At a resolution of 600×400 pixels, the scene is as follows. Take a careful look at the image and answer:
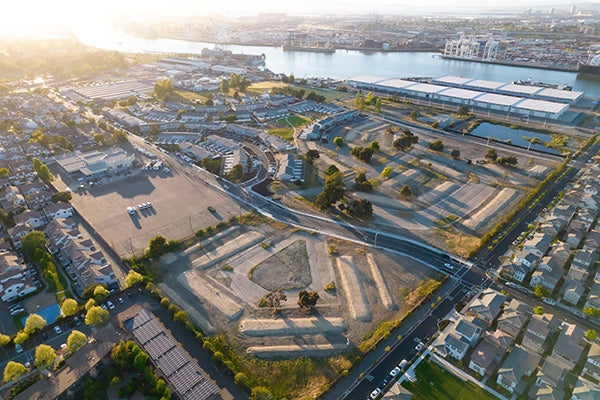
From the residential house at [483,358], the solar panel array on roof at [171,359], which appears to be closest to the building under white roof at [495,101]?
the residential house at [483,358]

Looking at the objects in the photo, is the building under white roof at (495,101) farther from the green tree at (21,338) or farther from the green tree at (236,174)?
the green tree at (21,338)

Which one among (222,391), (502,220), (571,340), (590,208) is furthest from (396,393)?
(590,208)

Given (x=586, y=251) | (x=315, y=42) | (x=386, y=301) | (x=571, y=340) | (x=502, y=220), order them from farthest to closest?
(x=315, y=42), (x=502, y=220), (x=586, y=251), (x=386, y=301), (x=571, y=340)

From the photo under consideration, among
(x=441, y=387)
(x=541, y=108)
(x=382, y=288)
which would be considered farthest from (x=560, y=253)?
(x=541, y=108)

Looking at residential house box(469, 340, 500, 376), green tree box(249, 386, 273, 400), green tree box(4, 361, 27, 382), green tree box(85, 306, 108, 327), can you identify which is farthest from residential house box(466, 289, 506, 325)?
green tree box(4, 361, 27, 382)

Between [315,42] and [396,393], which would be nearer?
[396,393]

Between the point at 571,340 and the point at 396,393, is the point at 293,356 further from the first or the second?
the point at 571,340

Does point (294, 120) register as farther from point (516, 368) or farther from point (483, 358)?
point (516, 368)
